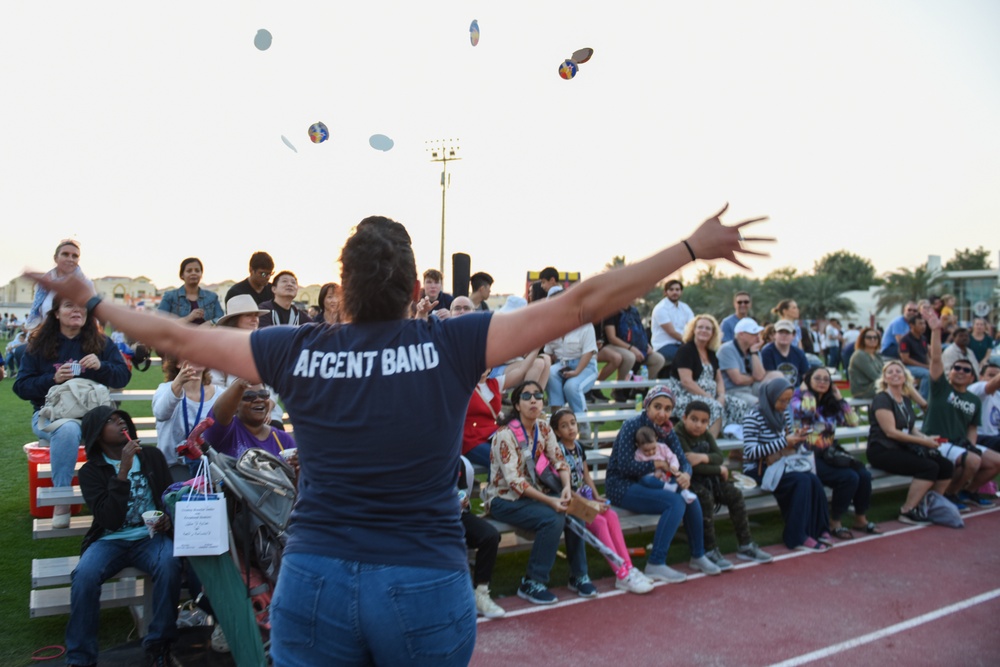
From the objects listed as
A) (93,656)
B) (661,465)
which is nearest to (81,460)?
(93,656)

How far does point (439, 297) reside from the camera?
28.2 ft

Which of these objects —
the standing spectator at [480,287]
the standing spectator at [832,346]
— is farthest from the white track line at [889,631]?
the standing spectator at [832,346]

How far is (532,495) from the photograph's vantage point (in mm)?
6137

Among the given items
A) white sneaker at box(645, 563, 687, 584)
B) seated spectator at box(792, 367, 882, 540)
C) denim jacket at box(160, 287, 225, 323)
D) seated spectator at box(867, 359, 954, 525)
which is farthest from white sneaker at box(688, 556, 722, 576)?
denim jacket at box(160, 287, 225, 323)

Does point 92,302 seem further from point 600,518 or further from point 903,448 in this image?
point 903,448

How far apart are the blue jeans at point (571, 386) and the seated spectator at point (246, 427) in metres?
4.24

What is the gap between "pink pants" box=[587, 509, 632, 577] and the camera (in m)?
6.41

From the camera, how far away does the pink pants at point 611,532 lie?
6.41m

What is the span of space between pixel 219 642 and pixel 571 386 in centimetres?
504

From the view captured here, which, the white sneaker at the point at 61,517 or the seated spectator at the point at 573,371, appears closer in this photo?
the white sneaker at the point at 61,517

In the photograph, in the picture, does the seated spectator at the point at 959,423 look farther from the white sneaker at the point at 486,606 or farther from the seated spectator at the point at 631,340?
the white sneaker at the point at 486,606

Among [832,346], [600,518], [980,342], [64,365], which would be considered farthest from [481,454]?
[832,346]

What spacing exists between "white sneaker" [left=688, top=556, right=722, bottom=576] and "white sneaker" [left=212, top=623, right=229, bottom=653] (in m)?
3.86

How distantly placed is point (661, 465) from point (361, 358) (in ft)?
17.5
